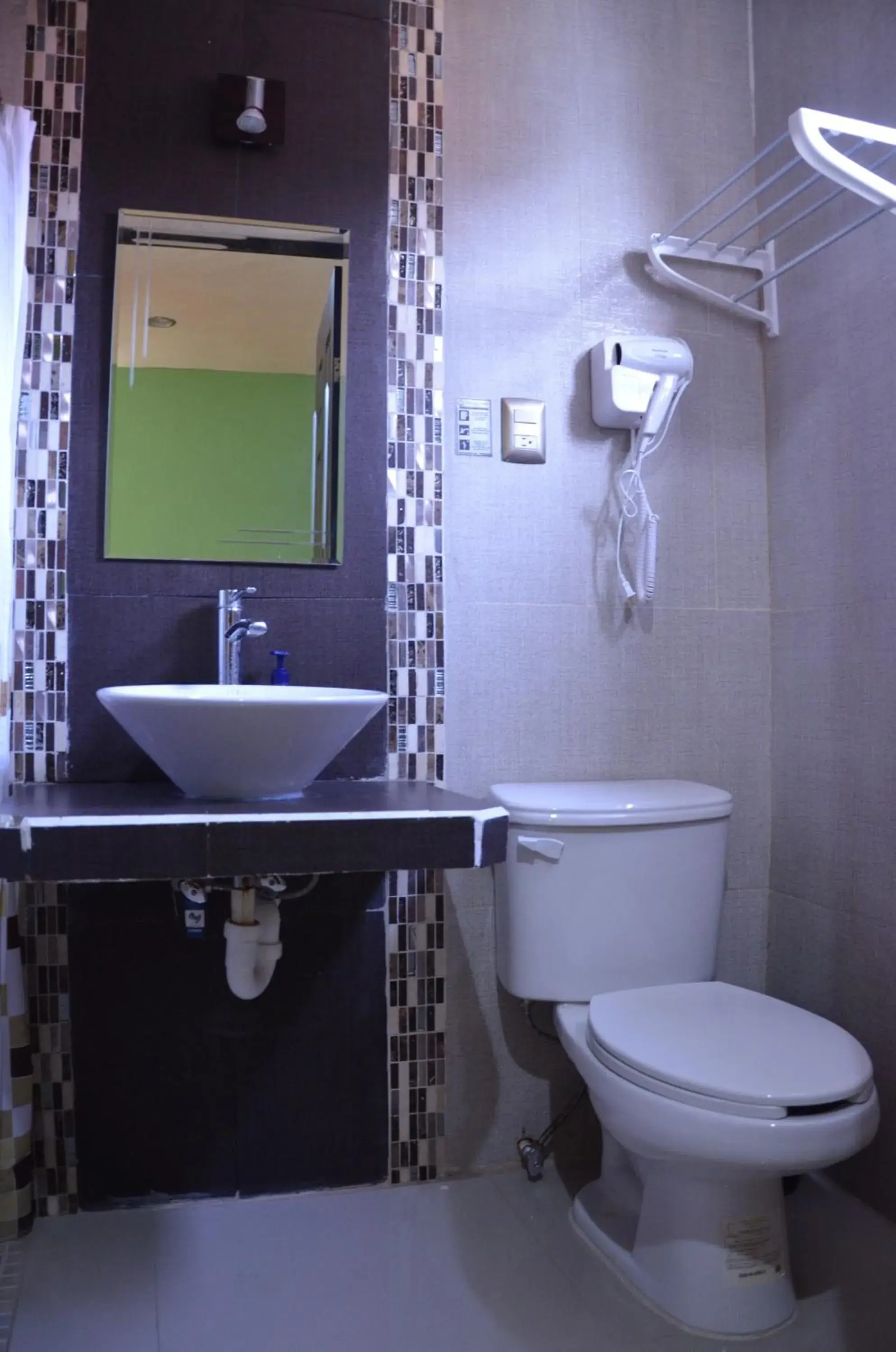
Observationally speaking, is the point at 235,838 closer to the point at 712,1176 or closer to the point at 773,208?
the point at 712,1176

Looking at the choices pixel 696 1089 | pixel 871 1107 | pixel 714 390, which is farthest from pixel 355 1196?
pixel 714 390

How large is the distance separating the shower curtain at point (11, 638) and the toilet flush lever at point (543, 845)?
32.6 inches

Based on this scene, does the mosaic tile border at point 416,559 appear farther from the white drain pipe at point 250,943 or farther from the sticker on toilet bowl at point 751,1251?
the sticker on toilet bowl at point 751,1251

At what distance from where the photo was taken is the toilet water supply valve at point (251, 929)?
157cm

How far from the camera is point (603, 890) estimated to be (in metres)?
1.71

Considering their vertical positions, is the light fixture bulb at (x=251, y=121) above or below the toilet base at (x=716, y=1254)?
above

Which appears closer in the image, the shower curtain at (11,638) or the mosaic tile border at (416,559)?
the shower curtain at (11,638)

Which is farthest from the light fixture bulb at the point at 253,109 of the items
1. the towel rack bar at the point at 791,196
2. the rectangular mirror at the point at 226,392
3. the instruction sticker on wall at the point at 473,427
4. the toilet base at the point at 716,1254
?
the toilet base at the point at 716,1254

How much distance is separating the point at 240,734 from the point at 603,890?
28.2 inches

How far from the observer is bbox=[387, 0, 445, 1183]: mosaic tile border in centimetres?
186

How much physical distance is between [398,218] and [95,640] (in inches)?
38.1

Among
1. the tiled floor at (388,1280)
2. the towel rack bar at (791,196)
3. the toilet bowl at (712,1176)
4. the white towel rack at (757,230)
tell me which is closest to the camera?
the toilet bowl at (712,1176)

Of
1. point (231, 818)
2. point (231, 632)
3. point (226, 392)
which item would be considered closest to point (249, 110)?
point (226, 392)

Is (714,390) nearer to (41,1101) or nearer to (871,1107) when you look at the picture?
(871,1107)
